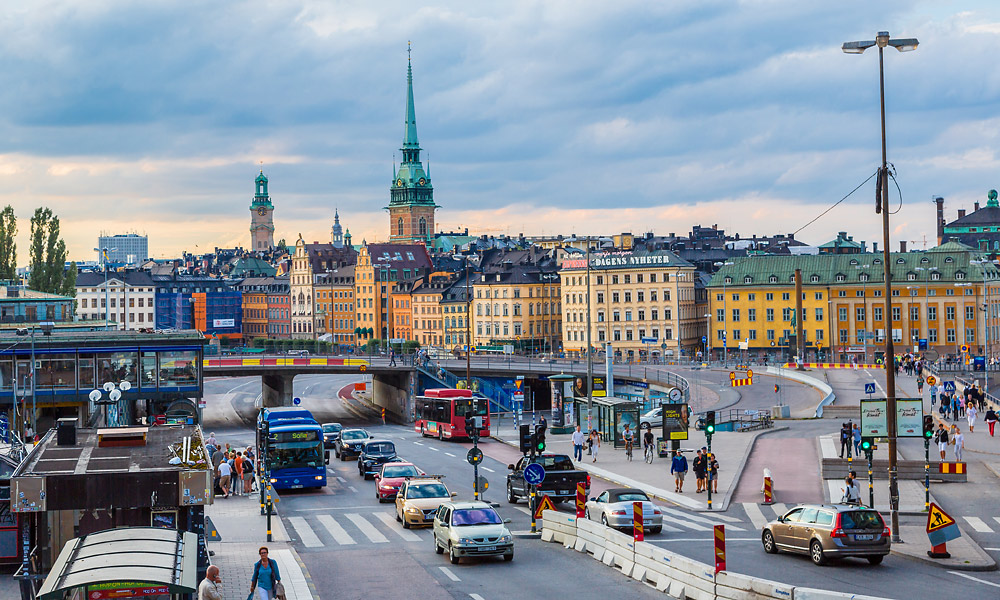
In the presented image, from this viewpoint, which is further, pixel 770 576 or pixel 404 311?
pixel 404 311

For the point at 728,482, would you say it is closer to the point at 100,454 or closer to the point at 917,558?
the point at 917,558

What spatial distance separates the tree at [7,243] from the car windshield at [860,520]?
96.1 metres

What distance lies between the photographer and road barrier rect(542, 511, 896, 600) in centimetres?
2238

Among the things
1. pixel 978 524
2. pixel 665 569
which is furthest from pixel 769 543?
pixel 978 524

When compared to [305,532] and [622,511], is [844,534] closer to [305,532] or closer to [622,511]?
[622,511]

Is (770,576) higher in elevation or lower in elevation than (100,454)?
lower

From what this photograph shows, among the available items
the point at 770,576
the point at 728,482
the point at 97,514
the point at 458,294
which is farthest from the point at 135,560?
the point at 458,294

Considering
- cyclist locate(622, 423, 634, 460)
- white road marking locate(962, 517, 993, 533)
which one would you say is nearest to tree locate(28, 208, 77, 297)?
cyclist locate(622, 423, 634, 460)

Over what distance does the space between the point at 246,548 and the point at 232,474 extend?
13806 mm

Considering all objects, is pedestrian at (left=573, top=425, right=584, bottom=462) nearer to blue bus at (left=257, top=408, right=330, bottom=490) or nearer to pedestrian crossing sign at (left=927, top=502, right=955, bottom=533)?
blue bus at (left=257, top=408, right=330, bottom=490)

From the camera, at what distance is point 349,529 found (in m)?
37.2

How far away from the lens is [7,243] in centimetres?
11144

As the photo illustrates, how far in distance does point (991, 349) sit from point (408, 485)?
103756 millimetres

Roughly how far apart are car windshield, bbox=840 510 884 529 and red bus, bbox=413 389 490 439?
40.6 meters
